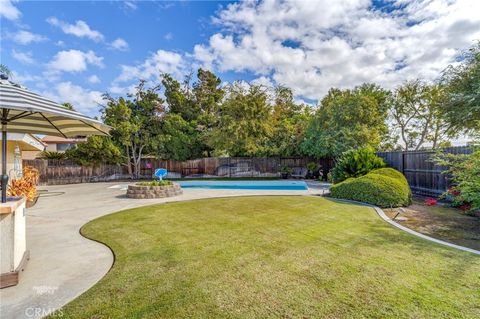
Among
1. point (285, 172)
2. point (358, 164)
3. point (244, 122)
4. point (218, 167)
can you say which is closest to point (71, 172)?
point (218, 167)

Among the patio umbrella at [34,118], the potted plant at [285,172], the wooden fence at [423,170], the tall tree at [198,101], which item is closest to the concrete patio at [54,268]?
the patio umbrella at [34,118]

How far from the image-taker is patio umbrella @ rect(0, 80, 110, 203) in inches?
106

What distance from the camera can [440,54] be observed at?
42.8 feet

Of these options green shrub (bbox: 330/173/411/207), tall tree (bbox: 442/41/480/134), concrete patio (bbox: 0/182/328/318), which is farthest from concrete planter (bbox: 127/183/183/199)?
tall tree (bbox: 442/41/480/134)

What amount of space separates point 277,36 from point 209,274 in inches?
501

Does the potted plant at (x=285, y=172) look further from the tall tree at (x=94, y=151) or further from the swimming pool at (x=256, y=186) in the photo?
the tall tree at (x=94, y=151)

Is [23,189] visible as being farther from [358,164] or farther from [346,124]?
[346,124]

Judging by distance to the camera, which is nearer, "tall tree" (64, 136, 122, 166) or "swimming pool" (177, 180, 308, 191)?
"swimming pool" (177, 180, 308, 191)

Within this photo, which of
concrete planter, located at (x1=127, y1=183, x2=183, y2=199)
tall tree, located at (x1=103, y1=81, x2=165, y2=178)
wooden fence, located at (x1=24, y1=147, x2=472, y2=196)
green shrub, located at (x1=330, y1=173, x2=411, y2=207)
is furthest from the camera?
tall tree, located at (x1=103, y1=81, x2=165, y2=178)

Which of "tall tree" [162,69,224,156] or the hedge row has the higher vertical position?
"tall tree" [162,69,224,156]

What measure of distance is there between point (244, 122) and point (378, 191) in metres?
12.2

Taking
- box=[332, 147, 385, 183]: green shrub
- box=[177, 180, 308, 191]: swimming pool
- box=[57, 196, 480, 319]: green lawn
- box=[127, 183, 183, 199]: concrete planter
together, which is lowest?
box=[57, 196, 480, 319]: green lawn

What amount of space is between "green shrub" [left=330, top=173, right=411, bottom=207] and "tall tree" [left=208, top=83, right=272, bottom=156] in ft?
36.3

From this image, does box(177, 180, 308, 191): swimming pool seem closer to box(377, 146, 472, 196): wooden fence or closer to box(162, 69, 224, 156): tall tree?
box(377, 146, 472, 196): wooden fence
